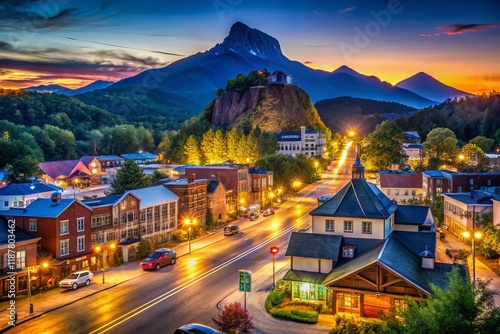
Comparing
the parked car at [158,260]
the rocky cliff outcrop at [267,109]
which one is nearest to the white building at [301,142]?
the rocky cliff outcrop at [267,109]

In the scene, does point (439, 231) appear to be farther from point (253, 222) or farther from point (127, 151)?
point (127, 151)

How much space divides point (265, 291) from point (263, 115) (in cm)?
12663

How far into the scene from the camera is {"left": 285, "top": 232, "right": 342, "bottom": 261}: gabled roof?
34969 mm

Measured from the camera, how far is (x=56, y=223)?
39.2m

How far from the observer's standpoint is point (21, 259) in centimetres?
3641

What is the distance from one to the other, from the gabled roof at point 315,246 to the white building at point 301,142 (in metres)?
104

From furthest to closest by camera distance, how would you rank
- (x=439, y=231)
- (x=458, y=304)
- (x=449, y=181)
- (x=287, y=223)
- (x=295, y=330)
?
(x=449, y=181)
(x=287, y=223)
(x=439, y=231)
(x=295, y=330)
(x=458, y=304)

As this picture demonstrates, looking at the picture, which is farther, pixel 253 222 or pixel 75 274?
pixel 253 222

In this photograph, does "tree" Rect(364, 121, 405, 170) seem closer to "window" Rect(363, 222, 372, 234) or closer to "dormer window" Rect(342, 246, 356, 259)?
"window" Rect(363, 222, 372, 234)

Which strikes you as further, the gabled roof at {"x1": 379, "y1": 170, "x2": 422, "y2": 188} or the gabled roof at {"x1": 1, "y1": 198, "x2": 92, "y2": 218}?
the gabled roof at {"x1": 379, "y1": 170, "x2": 422, "y2": 188}

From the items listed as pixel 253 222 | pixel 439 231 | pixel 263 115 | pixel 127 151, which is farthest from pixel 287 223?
pixel 127 151

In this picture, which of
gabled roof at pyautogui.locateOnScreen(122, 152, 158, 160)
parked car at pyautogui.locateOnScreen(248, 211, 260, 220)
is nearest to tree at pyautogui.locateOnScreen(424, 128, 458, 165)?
parked car at pyautogui.locateOnScreen(248, 211, 260, 220)

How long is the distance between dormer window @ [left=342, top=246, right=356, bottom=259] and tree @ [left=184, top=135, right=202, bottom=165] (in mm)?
98760

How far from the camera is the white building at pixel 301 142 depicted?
465 feet
